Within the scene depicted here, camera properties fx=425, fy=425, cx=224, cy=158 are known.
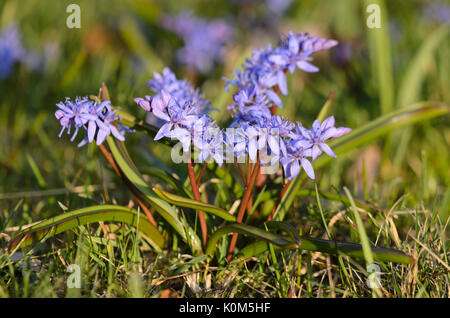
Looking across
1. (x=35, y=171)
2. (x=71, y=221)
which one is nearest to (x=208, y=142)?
(x=71, y=221)

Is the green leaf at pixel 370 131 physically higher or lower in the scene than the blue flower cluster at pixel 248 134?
higher

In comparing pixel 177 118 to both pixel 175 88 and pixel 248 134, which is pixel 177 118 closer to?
pixel 248 134

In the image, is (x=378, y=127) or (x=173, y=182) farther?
(x=378, y=127)

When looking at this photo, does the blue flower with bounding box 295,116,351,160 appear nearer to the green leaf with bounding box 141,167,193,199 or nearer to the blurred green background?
the green leaf with bounding box 141,167,193,199

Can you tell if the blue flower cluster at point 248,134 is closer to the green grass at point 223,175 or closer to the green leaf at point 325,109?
the green grass at point 223,175

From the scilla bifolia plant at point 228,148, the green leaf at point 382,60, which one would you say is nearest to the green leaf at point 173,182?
the scilla bifolia plant at point 228,148

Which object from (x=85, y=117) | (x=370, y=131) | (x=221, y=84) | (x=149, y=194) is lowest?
(x=149, y=194)
